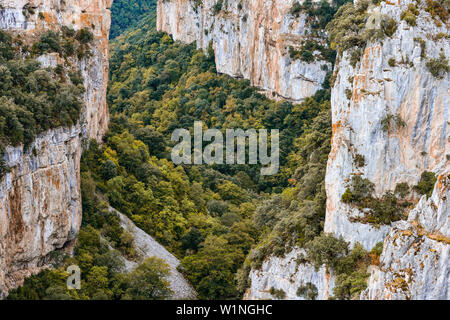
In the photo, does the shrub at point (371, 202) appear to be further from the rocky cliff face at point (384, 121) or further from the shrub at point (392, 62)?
the shrub at point (392, 62)

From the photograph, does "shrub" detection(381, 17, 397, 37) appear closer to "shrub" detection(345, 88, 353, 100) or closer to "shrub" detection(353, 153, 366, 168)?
"shrub" detection(345, 88, 353, 100)

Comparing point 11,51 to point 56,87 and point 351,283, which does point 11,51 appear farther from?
point 351,283

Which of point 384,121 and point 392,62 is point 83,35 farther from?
point 384,121

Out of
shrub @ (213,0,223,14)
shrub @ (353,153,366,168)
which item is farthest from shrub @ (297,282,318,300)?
shrub @ (213,0,223,14)

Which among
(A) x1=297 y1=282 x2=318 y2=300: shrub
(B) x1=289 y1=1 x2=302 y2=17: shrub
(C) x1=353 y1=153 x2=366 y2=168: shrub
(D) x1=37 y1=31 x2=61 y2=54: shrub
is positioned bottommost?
(A) x1=297 y1=282 x2=318 y2=300: shrub

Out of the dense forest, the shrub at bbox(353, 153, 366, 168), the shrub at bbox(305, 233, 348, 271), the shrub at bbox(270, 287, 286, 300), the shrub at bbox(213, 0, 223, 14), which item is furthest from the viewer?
the shrub at bbox(213, 0, 223, 14)

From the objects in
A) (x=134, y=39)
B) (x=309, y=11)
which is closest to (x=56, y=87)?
(x=309, y=11)

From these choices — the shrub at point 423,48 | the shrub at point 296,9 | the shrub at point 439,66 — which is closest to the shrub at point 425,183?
the shrub at point 439,66

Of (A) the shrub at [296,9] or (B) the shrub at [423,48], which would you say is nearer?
(B) the shrub at [423,48]
